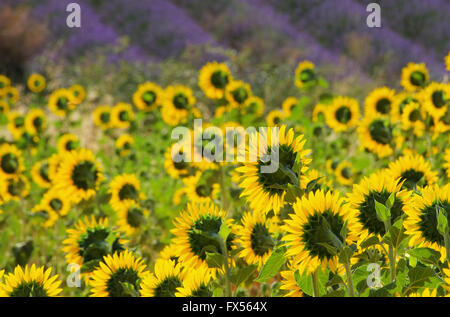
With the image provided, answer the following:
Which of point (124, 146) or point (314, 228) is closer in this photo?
point (314, 228)

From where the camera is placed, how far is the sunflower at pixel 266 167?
689mm

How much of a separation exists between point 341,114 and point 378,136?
58 centimetres

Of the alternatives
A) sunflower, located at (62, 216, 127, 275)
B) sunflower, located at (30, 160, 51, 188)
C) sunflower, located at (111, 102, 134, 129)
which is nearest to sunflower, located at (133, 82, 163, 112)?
sunflower, located at (111, 102, 134, 129)

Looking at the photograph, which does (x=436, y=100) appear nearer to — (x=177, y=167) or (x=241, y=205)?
(x=241, y=205)

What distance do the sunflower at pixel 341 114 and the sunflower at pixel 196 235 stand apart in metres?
1.49

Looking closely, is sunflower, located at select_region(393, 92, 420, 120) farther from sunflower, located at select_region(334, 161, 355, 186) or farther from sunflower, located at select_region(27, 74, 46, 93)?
sunflower, located at select_region(27, 74, 46, 93)

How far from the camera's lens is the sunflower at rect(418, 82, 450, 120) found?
1.52 m

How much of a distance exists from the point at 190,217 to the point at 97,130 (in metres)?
3.64

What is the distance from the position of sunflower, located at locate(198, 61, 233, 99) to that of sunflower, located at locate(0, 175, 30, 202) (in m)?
0.79

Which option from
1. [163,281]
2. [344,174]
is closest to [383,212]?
[163,281]

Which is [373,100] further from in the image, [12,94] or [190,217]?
[12,94]

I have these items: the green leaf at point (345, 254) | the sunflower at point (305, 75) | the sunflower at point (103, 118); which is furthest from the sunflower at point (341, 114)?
the green leaf at point (345, 254)

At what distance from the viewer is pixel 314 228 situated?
61 centimetres
